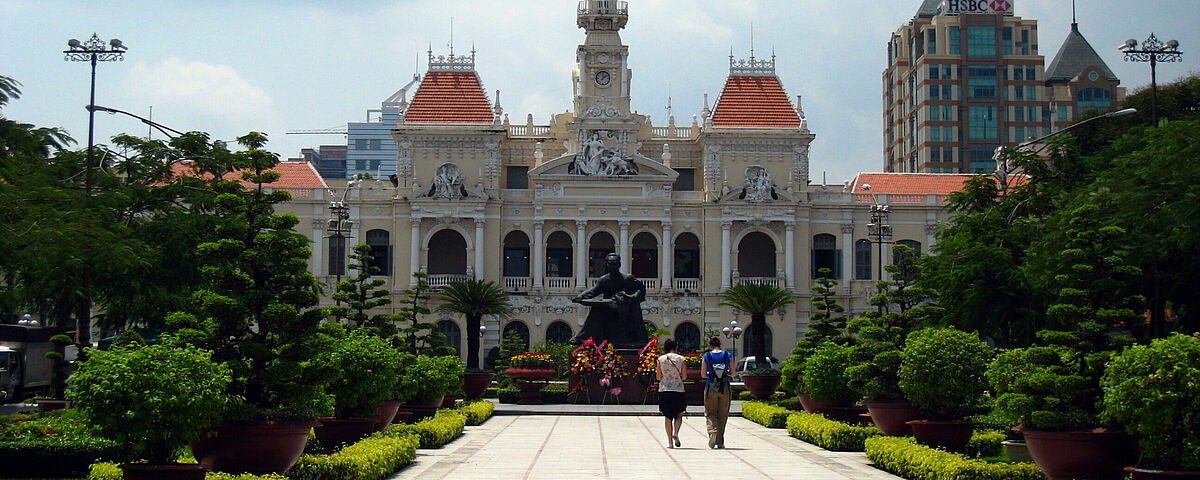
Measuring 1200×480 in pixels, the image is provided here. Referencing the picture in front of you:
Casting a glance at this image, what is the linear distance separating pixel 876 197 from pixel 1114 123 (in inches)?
1026

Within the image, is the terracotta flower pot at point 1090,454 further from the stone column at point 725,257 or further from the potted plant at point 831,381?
the stone column at point 725,257

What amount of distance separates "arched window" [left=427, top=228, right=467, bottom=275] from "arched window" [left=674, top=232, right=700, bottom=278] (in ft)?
40.1

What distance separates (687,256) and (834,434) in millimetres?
49065

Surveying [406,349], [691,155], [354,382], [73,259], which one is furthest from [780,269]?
[354,382]

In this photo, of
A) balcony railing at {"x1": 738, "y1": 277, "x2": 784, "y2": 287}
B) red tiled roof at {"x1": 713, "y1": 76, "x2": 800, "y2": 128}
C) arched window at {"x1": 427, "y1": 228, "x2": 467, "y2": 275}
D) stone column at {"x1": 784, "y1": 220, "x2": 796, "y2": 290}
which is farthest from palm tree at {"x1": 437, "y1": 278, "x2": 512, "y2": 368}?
red tiled roof at {"x1": 713, "y1": 76, "x2": 800, "y2": 128}

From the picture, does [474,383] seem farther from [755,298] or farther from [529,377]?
[755,298]

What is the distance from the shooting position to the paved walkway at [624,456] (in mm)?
19641

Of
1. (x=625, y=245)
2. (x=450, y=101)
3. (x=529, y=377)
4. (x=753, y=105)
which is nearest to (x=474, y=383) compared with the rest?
(x=529, y=377)

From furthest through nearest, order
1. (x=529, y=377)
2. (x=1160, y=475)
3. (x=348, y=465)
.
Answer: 1. (x=529, y=377)
2. (x=348, y=465)
3. (x=1160, y=475)

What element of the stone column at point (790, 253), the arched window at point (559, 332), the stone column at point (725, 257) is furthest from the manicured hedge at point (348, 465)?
the stone column at point (790, 253)

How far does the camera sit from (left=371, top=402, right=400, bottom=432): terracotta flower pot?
23125 millimetres

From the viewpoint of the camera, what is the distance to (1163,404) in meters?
15.2

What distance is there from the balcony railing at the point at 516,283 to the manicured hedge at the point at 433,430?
42.1 m

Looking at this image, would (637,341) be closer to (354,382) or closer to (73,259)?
(73,259)
